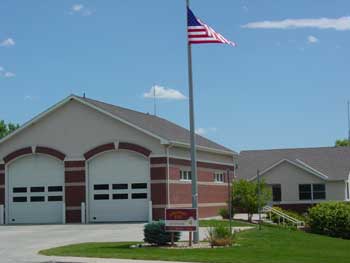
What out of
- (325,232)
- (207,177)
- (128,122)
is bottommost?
(325,232)

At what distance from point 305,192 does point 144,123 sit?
55.3 feet

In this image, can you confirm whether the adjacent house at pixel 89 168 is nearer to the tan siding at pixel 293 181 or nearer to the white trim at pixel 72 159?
the white trim at pixel 72 159

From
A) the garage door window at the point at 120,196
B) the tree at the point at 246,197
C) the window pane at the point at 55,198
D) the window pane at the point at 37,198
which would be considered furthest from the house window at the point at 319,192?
the window pane at the point at 37,198

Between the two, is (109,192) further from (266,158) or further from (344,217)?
(266,158)

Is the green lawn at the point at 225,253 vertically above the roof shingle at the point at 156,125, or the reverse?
the roof shingle at the point at 156,125

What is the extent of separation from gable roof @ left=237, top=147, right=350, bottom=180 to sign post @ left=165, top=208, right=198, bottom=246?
30224 mm

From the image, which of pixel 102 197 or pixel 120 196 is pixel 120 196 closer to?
pixel 120 196

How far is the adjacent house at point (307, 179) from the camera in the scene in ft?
169

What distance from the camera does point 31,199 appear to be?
40.0 meters

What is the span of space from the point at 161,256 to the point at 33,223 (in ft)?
69.2

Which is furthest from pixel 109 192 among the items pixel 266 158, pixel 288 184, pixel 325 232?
pixel 266 158

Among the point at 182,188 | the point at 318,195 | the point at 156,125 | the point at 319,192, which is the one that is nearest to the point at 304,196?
the point at 318,195

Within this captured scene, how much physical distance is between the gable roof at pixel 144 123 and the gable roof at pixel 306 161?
336 inches

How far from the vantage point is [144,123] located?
40781mm
